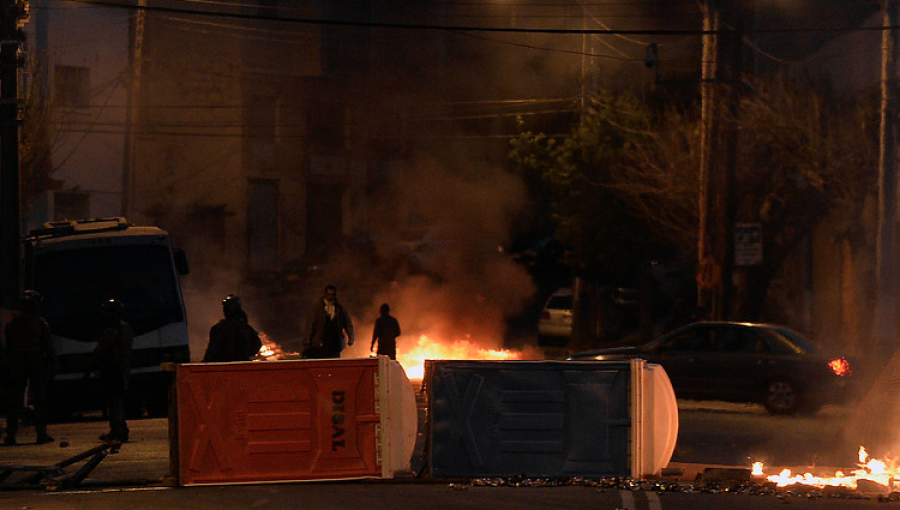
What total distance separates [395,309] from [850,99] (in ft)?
50.5

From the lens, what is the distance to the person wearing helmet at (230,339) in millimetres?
11500

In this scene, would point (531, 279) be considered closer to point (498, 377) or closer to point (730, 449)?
point (730, 449)

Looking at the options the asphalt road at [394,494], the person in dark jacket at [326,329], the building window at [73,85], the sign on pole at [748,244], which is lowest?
the asphalt road at [394,494]

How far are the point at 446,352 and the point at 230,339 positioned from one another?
49.5 feet

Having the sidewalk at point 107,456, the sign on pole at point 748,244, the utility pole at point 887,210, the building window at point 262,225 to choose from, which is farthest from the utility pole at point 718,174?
the building window at point 262,225

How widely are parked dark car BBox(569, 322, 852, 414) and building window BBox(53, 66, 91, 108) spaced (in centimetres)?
2485

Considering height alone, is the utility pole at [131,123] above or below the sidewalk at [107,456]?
above

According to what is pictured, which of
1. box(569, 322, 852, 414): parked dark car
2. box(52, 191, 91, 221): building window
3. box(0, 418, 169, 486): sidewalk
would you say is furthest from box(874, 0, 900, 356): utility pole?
box(52, 191, 91, 221): building window

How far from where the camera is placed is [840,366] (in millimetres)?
15781

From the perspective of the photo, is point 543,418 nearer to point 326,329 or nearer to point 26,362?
point 26,362

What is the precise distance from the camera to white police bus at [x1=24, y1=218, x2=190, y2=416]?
53.2 ft

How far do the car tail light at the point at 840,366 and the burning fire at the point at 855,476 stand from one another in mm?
5804

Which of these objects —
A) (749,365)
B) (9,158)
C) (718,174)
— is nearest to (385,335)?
(749,365)

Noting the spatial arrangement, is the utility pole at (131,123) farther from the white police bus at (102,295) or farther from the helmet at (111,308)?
the helmet at (111,308)
